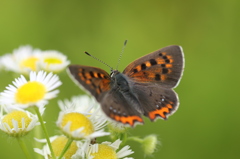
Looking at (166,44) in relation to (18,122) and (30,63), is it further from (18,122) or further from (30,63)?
(18,122)

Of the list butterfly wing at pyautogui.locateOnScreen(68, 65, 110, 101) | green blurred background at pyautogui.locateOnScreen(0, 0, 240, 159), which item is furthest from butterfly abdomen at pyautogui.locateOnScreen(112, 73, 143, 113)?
green blurred background at pyautogui.locateOnScreen(0, 0, 240, 159)

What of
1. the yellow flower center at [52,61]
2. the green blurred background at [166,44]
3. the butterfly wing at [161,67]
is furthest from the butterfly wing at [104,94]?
the green blurred background at [166,44]

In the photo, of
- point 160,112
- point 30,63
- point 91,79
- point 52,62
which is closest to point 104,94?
point 91,79

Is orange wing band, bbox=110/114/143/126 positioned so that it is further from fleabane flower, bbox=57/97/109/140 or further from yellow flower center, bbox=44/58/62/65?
yellow flower center, bbox=44/58/62/65

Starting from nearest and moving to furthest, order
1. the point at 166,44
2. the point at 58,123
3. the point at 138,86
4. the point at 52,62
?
the point at 58,123, the point at 138,86, the point at 52,62, the point at 166,44

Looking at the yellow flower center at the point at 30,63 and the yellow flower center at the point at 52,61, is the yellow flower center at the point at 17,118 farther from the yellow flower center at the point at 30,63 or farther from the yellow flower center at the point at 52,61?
the yellow flower center at the point at 52,61

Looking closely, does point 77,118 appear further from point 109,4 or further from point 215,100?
point 109,4
